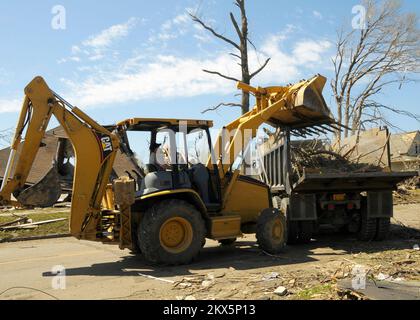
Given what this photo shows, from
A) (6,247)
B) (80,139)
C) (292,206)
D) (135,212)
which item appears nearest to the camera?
(80,139)

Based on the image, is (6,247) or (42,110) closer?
(42,110)

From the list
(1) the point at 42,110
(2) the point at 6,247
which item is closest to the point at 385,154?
(1) the point at 42,110

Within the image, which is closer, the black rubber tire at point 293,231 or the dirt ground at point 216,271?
the dirt ground at point 216,271

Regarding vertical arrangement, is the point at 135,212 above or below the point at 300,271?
above

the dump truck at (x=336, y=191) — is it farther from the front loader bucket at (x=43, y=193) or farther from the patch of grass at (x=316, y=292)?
the front loader bucket at (x=43, y=193)

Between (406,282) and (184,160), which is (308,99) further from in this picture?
(406,282)

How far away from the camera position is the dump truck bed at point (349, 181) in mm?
9719

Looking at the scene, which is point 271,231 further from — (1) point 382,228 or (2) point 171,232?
(1) point 382,228

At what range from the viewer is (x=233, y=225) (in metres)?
9.19

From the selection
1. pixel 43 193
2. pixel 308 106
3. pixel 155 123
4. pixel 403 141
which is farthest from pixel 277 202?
pixel 403 141

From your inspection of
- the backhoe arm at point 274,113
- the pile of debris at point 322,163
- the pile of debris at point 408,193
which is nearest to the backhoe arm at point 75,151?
the backhoe arm at point 274,113

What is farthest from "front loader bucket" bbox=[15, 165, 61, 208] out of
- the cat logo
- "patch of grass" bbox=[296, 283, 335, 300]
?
"patch of grass" bbox=[296, 283, 335, 300]

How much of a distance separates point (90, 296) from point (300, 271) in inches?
132

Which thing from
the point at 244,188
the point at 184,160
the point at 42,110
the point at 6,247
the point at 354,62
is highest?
the point at 354,62
